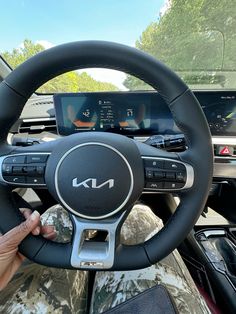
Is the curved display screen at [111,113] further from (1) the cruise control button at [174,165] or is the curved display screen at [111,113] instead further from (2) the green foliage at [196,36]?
(1) the cruise control button at [174,165]

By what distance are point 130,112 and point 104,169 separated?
2.84ft

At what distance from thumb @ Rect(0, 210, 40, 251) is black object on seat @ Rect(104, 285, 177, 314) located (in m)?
0.25

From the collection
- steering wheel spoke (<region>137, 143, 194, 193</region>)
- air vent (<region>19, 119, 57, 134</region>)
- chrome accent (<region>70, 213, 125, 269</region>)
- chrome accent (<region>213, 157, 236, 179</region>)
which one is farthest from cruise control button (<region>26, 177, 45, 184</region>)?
air vent (<region>19, 119, 57, 134</region>)

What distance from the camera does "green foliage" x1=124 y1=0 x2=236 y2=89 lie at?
1517 millimetres

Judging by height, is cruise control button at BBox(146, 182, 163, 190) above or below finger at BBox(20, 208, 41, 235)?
above

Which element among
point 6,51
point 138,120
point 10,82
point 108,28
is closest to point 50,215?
point 10,82

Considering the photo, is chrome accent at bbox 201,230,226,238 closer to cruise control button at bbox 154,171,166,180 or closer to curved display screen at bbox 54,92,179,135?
curved display screen at bbox 54,92,179,135

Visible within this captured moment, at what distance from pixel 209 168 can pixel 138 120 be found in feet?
2.71

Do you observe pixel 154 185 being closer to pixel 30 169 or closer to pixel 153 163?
pixel 153 163

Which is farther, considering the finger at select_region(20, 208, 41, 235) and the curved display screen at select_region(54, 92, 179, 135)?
the curved display screen at select_region(54, 92, 179, 135)

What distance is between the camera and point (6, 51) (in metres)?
1.88

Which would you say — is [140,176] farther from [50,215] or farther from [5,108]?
[50,215]

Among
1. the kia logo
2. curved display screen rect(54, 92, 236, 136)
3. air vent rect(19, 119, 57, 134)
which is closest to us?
the kia logo

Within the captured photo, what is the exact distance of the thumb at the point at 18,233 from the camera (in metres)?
0.73
